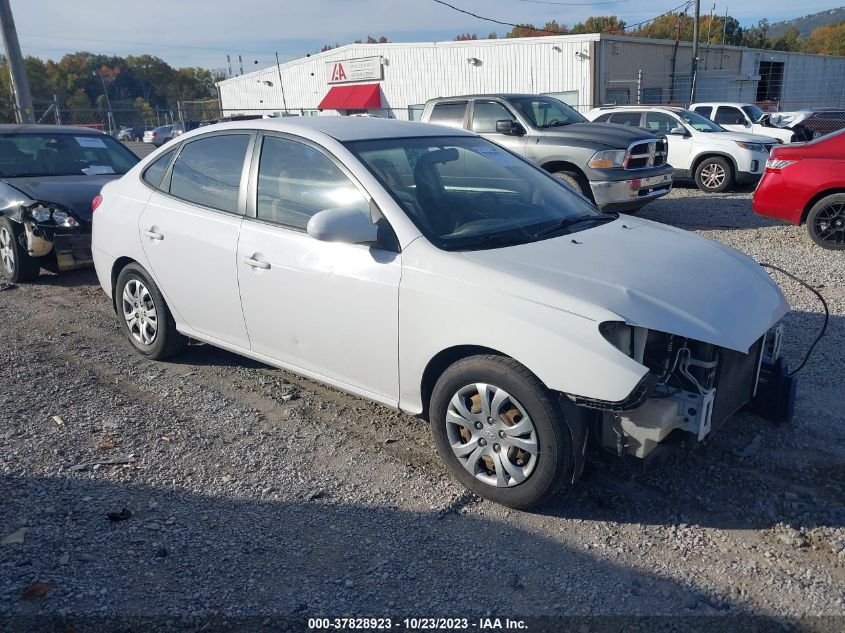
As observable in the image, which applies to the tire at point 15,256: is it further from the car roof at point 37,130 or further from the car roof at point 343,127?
the car roof at point 343,127

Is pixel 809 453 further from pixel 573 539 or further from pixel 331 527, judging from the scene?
pixel 331 527

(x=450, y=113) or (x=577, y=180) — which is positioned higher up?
(x=450, y=113)

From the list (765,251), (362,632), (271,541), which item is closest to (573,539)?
(362,632)

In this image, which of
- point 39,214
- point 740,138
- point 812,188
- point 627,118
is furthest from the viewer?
point 627,118

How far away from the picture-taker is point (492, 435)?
131 inches

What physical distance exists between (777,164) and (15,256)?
29.2 ft

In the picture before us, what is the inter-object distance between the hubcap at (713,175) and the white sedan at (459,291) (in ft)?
33.2

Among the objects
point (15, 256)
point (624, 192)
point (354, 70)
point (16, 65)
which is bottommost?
point (15, 256)

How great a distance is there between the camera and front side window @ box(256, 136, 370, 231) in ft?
12.9

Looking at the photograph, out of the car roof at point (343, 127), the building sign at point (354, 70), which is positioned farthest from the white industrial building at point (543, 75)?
the car roof at point (343, 127)

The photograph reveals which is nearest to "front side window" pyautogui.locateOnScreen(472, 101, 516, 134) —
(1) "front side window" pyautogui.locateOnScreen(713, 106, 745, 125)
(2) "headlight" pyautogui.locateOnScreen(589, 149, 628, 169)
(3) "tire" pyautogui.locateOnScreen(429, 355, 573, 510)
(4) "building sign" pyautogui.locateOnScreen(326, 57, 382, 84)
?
(2) "headlight" pyautogui.locateOnScreen(589, 149, 628, 169)

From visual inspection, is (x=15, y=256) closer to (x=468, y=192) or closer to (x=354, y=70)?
(x=468, y=192)

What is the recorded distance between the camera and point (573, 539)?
3.17 meters

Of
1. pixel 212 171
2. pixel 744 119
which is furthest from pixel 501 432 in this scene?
pixel 744 119
